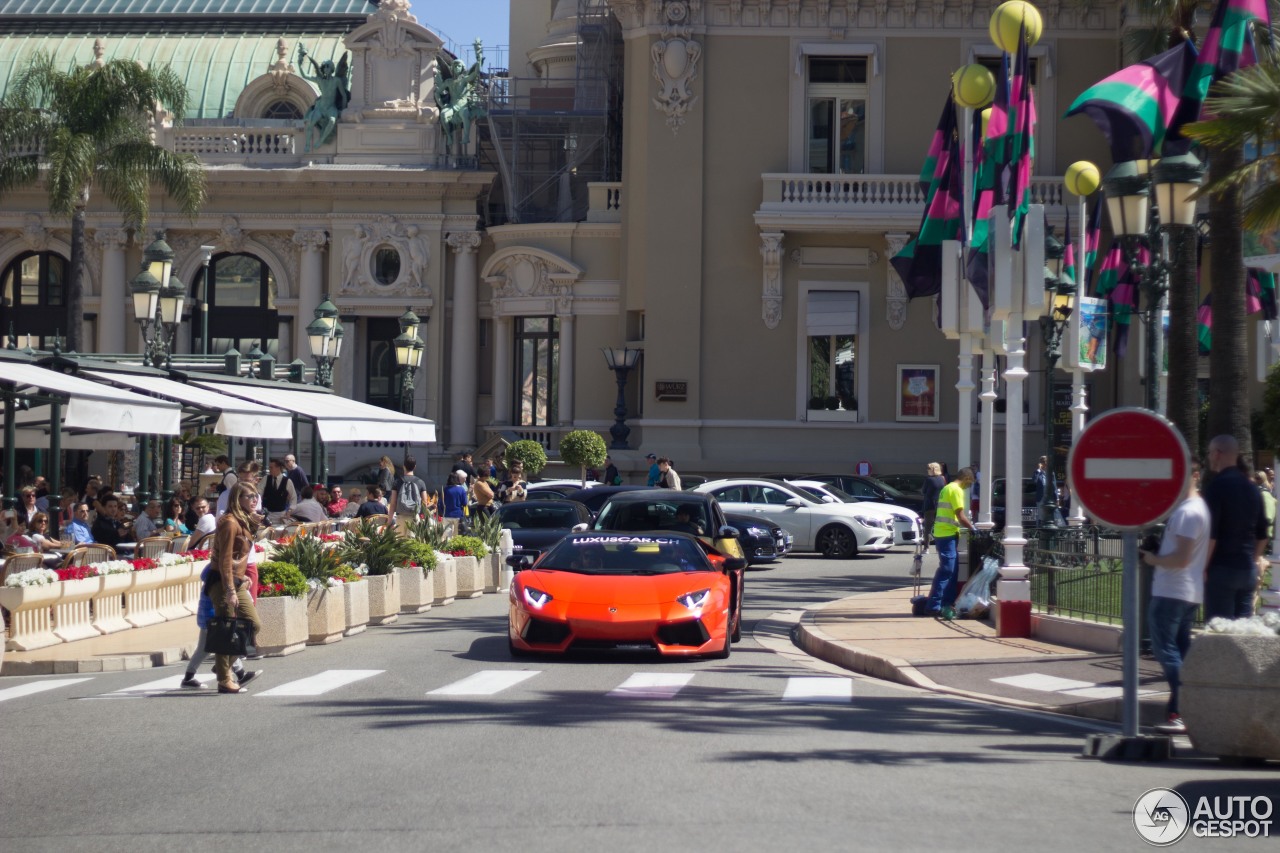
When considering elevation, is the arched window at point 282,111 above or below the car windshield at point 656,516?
above

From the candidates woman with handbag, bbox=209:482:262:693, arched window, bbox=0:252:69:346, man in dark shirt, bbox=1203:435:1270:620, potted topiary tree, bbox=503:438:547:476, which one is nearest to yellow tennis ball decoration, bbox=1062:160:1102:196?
man in dark shirt, bbox=1203:435:1270:620

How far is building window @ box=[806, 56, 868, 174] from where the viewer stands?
45031 millimetres

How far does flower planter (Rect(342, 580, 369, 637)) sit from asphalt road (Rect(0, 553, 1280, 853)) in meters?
3.66

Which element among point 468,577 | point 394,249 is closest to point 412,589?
point 468,577

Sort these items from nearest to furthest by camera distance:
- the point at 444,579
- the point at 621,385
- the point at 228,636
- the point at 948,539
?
the point at 228,636 < the point at 948,539 < the point at 444,579 < the point at 621,385

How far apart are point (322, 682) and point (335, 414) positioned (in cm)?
1395

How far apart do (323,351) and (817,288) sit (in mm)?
15556

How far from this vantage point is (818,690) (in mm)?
14195

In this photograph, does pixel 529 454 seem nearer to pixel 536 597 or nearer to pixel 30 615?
pixel 30 615

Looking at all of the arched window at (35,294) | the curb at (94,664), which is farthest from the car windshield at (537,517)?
the arched window at (35,294)

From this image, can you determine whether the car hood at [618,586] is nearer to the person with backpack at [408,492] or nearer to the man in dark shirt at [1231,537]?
the man in dark shirt at [1231,537]

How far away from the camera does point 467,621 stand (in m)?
20.9

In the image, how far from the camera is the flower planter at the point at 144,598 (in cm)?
1959

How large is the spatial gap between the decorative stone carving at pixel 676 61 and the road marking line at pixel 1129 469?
3527 centimetres
